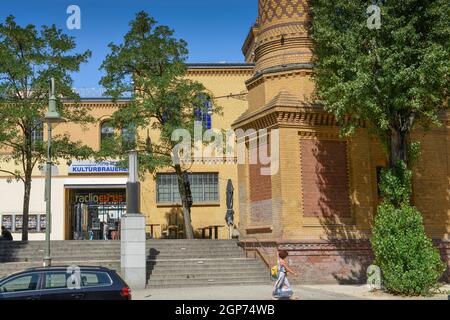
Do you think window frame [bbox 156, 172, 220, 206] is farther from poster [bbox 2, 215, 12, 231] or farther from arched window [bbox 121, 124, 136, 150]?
poster [bbox 2, 215, 12, 231]

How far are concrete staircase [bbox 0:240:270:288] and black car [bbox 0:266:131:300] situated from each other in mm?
8354

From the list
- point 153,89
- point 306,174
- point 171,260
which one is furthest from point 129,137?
point 306,174

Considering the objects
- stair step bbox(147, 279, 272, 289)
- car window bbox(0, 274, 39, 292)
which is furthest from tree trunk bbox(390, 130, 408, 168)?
car window bbox(0, 274, 39, 292)

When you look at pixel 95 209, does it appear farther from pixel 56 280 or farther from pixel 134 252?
pixel 56 280

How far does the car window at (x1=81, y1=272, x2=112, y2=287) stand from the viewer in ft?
40.8

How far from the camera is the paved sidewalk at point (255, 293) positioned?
1680cm

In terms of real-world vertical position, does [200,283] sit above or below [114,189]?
below

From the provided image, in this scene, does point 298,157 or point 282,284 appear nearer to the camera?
point 282,284

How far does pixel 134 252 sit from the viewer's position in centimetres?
2088

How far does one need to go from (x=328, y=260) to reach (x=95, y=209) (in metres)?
22.1

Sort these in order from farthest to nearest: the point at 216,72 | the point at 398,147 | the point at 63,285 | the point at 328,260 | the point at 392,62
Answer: the point at 216,72
the point at 328,260
the point at 398,147
the point at 392,62
the point at 63,285

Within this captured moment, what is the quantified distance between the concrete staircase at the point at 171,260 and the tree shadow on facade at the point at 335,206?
2.82 meters

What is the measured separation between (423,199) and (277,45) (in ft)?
27.7

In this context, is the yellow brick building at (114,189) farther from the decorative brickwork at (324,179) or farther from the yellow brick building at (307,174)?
the decorative brickwork at (324,179)
